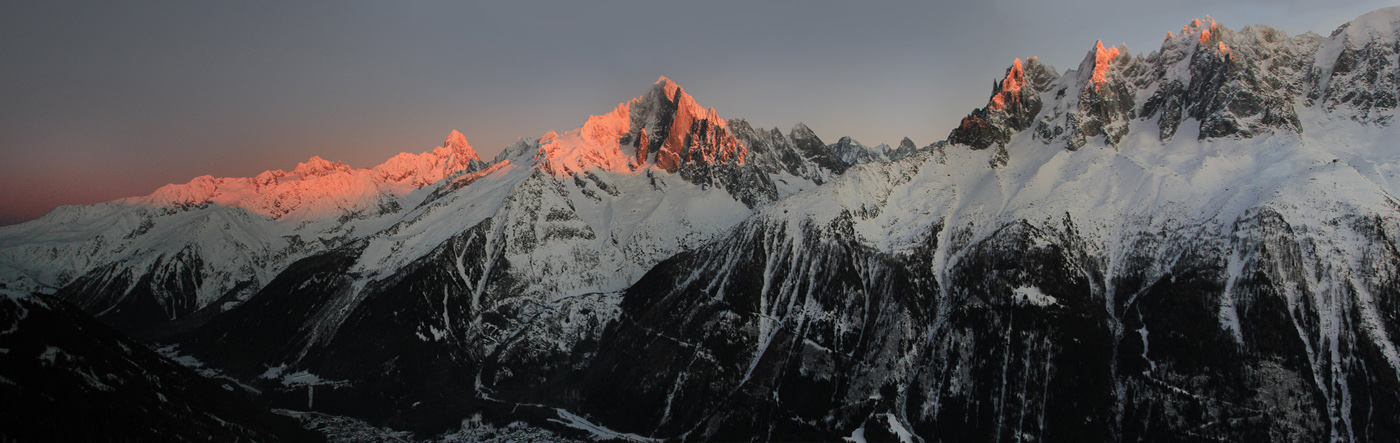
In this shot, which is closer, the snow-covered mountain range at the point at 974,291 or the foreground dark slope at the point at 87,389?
the foreground dark slope at the point at 87,389

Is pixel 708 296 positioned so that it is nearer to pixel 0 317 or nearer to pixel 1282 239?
pixel 1282 239

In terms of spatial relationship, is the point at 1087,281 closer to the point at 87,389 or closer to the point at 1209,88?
the point at 1209,88

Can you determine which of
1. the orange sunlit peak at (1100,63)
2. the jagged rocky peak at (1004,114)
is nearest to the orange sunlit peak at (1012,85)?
the jagged rocky peak at (1004,114)

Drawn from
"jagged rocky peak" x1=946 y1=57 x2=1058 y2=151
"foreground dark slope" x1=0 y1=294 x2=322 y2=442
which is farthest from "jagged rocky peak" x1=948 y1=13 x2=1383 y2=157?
"foreground dark slope" x1=0 y1=294 x2=322 y2=442

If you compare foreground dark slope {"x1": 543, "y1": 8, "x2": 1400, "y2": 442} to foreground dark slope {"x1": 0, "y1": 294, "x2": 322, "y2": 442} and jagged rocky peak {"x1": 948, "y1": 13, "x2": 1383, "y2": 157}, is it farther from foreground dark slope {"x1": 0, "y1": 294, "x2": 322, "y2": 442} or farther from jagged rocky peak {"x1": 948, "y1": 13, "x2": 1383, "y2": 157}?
foreground dark slope {"x1": 0, "y1": 294, "x2": 322, "y2": 442}

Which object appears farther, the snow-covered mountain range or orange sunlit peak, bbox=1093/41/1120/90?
orange sunlit peak, bbox=1093/41/1120/90

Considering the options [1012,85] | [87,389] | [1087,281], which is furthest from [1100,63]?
[87,389]

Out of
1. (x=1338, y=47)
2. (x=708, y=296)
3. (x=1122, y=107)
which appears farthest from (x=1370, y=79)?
(x=708, y=296)

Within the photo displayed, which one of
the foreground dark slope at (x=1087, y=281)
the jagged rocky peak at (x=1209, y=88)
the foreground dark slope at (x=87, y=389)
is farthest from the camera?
the jagged rocky peak at (x=1209, y=88)

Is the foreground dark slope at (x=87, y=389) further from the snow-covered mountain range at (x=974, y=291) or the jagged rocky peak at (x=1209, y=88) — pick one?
the jagged rocky peak at (x=1209, y=88)
